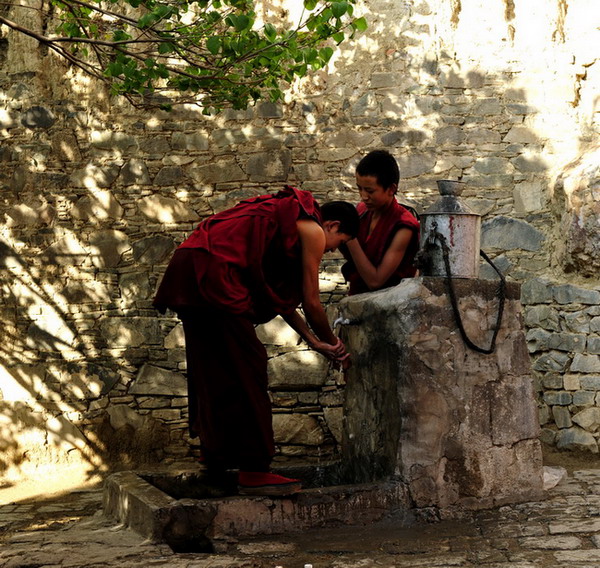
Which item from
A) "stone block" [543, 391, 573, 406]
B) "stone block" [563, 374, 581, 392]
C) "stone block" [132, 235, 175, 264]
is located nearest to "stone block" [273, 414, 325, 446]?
"stone block" [132, 235, 175, 264]

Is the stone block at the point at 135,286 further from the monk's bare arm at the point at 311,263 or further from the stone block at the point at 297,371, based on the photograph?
the monk's bare arm at the point at 311,263

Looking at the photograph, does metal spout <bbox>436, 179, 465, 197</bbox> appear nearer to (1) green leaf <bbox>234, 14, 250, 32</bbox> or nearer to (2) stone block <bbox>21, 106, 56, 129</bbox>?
(1) green leaf <bbox>234, 14, 250, 32</bbox>

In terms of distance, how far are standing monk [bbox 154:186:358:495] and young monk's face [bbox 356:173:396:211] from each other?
0.47 metres

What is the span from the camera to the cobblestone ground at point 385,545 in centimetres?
294

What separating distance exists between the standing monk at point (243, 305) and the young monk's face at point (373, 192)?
47 cm

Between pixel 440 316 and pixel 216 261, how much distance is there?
987 millimetres

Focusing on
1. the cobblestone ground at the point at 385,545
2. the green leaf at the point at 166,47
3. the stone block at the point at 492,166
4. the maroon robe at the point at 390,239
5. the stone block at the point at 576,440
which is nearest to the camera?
the cobblestone ground at the point at 385,545

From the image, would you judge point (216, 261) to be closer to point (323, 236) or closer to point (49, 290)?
point (323, 236)

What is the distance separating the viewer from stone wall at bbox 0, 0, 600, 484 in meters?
→ 5.61

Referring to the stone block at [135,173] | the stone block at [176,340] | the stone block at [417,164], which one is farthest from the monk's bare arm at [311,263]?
the stone block at [135,173]

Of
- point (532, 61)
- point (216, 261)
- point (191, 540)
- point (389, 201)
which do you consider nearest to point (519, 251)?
point (532, 61)

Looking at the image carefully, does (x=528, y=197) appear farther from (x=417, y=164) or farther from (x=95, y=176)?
(x=95, y=176)

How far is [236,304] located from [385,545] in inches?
43.2

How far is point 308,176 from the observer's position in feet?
19.1
